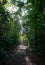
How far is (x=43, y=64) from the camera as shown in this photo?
433 inches

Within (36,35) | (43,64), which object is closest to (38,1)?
(43,64)

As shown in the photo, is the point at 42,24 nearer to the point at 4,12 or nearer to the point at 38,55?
the point at 4,12

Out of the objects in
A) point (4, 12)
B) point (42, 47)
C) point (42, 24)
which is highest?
point (4, 12)

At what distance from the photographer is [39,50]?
13594 millimetres

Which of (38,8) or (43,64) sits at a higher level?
(38,8)

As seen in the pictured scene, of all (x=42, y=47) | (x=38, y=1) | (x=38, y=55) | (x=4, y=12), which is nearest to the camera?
(x=38, y=1)

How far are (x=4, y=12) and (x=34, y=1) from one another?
1764 millimetres

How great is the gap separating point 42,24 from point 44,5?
2.46m

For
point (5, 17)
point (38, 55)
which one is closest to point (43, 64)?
point (38, 55)

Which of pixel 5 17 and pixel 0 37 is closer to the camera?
pixel 5 17

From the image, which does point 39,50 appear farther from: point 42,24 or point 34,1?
point 34,1

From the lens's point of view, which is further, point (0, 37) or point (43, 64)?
point (43, 64)

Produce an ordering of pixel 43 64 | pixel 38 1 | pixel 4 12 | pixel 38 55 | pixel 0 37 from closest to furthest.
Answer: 1. pixel 38 1
2. pixel 4 12
3. pixel 0 37
4. pixel 43 64
5. pixel 38 55

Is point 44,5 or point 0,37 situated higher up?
point 44,5
